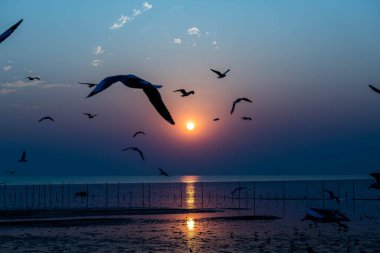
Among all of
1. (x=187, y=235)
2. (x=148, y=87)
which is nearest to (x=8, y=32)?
(x=148, y=87)

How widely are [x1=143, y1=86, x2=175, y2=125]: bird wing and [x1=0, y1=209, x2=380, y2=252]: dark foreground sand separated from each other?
31102 mm

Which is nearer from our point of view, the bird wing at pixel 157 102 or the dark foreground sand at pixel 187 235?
the bird wing at pixel 157 102

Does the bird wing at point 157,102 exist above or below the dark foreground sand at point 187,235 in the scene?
above

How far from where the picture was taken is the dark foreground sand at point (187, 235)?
36.2m

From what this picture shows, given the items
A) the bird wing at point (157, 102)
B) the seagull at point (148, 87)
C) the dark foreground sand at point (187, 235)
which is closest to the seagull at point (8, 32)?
the seagull at point (148, 87)

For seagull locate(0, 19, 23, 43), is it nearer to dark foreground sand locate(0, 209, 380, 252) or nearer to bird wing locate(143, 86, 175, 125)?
bird wing locate(143, 86, 175, 125)

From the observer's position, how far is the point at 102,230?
48.4 metres

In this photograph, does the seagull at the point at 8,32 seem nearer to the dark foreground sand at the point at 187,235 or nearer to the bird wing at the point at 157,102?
the bird wing at the point at 157,102

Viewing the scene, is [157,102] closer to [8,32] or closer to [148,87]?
[148,87]

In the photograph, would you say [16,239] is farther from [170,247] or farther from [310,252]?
[310,252]

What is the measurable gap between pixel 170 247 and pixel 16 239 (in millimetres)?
13726

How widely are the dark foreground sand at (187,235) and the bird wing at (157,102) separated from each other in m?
31.1

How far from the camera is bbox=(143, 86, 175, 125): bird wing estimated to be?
4730 mm

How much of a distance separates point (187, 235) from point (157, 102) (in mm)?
40039
